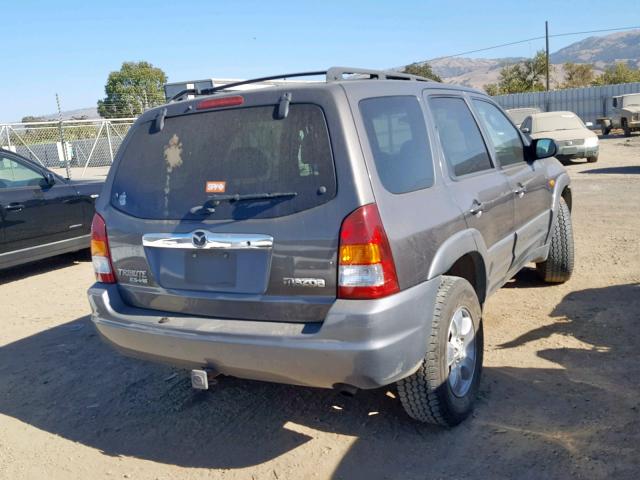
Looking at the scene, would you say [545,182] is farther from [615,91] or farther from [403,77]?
[615,91]

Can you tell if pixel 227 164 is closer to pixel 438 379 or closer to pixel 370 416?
pixel 438 379

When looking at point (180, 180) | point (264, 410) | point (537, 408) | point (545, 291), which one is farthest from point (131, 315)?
point (545, 291)

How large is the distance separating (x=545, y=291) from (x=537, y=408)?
2.42 meters

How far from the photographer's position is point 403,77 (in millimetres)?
3752

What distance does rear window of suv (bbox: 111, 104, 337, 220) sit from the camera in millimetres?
2896

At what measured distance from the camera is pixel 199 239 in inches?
120

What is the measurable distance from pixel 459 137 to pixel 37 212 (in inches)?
230

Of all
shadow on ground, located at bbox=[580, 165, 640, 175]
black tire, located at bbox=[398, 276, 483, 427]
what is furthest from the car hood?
black tire, located at bbox=[398, 276, 483, 427]

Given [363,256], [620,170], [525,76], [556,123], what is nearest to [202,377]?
[363,256]

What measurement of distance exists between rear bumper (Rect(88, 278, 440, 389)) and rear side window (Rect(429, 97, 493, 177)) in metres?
0.95

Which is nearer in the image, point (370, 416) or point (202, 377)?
point (202, 377)

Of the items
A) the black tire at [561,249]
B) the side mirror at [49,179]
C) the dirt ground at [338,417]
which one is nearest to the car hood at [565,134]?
the black tire at [561,249]

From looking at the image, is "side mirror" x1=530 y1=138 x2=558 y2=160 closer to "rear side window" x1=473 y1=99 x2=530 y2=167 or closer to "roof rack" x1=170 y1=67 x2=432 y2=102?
"rear side window" x1=473 y1=99 x2=530 y2=167

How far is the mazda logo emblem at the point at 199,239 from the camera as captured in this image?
3.05 m
